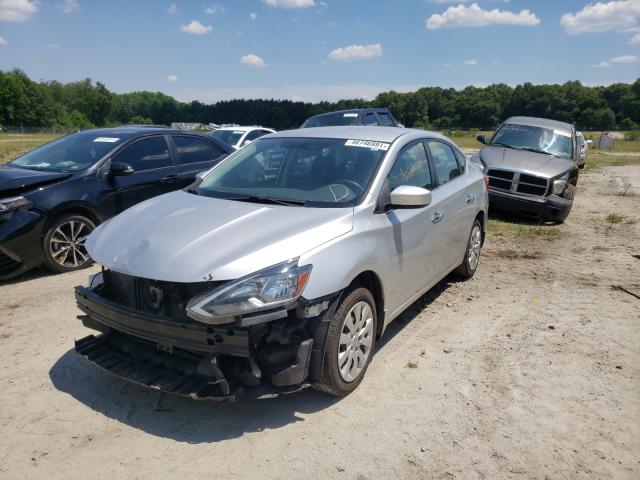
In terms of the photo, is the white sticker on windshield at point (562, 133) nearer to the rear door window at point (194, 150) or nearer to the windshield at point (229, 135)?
the rear door window at point (194, 150)

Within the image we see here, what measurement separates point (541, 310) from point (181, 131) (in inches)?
215

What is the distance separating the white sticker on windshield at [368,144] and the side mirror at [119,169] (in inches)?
128

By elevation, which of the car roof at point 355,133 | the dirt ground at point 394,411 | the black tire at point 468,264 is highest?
the car roof at point 355,133

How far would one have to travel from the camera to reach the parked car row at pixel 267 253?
299cm

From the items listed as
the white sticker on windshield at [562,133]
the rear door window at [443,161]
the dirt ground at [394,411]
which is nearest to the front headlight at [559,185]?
the white sticker on windshield at [562,133]

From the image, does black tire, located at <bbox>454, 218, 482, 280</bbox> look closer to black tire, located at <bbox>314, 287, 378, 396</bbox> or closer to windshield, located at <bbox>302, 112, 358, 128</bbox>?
black tire, located at <bbox>314, 287, 378, 396</bbox>

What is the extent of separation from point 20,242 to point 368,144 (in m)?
3.96

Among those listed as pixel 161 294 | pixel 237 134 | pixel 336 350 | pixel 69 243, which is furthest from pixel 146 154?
pixel 237 134

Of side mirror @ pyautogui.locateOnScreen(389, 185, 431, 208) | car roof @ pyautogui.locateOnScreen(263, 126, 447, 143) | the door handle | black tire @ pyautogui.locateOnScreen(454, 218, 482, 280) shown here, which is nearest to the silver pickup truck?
black tire @ pyautogui.locateOnScreen(454, 218, 482, 280)

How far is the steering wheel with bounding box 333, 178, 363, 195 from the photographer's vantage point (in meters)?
3.88

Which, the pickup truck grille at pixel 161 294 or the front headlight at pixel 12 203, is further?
the front headlight at pixel 12 203

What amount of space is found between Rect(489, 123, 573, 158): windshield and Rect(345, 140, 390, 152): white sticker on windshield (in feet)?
24.5

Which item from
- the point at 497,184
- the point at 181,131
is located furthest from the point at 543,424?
the point at 497,184

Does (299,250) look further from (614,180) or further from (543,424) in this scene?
(614,180)
